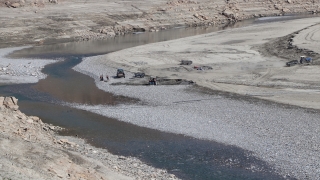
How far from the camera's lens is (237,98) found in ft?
133

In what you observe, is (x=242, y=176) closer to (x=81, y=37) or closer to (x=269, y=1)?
(x=81, y=37)

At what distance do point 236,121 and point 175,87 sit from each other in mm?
11570

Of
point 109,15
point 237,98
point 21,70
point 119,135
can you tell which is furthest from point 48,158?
point 109,15

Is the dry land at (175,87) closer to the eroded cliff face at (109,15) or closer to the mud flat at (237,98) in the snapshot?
the mud flat at (237,98)

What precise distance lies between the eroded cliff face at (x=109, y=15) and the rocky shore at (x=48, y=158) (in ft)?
149

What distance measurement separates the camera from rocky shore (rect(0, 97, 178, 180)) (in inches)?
832

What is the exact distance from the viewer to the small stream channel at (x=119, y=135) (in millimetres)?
26750

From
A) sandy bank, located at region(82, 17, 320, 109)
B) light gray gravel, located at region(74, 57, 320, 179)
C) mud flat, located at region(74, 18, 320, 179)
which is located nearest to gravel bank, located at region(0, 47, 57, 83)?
mud flat, located at region(74, 18, 320, 179)

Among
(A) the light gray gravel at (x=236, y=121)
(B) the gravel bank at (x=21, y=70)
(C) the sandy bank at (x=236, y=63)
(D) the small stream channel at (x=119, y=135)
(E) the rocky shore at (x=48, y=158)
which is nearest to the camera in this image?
(E) the rocky shore at (x=48, y=158)

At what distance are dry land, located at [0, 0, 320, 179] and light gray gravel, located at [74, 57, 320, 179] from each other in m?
0.06

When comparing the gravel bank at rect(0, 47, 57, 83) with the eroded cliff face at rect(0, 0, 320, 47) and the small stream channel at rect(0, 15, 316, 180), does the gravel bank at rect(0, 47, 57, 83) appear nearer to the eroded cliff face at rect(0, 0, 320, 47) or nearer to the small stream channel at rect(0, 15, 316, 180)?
the small stream channel at rect(0, 15, 316, 180)

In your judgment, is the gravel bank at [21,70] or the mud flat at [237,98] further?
the gravel bank at [21,70]

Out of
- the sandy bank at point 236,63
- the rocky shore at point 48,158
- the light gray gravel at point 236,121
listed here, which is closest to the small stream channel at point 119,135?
the light gray gravel at point 236,121

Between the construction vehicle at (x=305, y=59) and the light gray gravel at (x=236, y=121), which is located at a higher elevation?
the construction vehicle at (x=305, y=59)
